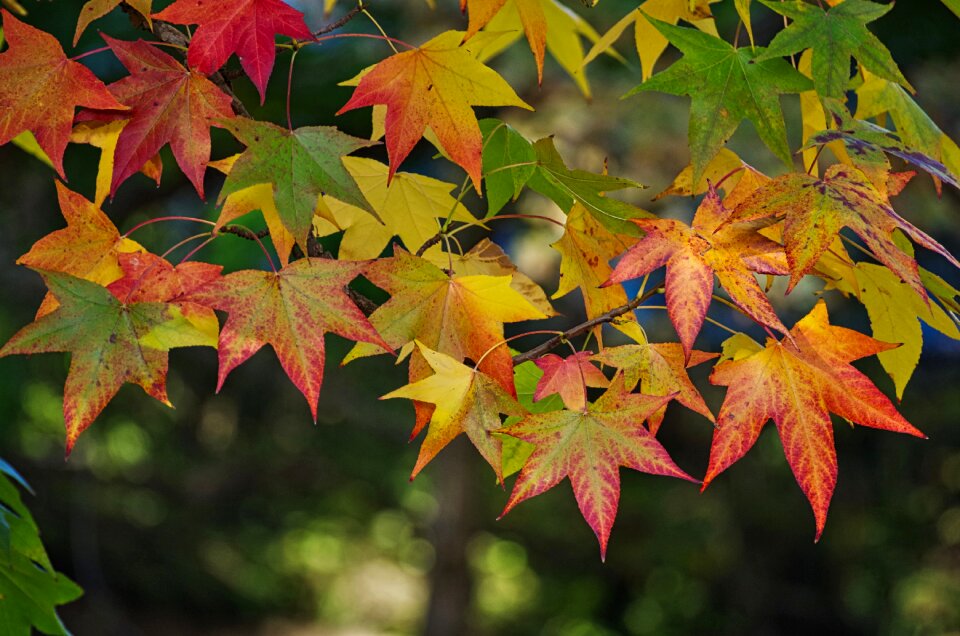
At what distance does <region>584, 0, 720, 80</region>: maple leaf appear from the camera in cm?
69

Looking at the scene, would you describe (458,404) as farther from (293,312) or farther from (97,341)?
(97,341)

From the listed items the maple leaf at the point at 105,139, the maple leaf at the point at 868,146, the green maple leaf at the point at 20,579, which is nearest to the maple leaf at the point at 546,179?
the maple leaf at the point at 868,146

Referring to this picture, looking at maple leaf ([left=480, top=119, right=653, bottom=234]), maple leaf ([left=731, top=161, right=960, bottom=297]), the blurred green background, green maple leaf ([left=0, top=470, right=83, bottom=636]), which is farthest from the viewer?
the blurred green background

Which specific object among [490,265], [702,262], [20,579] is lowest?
[20,579]

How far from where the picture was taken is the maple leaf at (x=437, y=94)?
0.59m

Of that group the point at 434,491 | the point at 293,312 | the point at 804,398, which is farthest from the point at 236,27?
the point at 434,491

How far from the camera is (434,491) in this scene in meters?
5.26

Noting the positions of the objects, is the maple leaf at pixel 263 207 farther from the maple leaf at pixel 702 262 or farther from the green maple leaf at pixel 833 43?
the green maple leaf at pixel 833 43

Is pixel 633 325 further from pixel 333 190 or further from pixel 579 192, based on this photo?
pixel 333 190

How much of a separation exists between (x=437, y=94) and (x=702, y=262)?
0.20 m

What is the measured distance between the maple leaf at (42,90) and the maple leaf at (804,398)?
1.41 ft

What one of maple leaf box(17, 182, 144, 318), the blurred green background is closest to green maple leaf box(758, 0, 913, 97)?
maple leaf box(17, 182, 144, 318)

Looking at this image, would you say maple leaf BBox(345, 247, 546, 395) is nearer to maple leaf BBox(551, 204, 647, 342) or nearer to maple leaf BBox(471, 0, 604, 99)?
maple leaf BBox(551, 204, 647, 342)

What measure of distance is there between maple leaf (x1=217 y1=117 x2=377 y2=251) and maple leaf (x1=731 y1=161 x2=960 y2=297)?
0.77 ft
